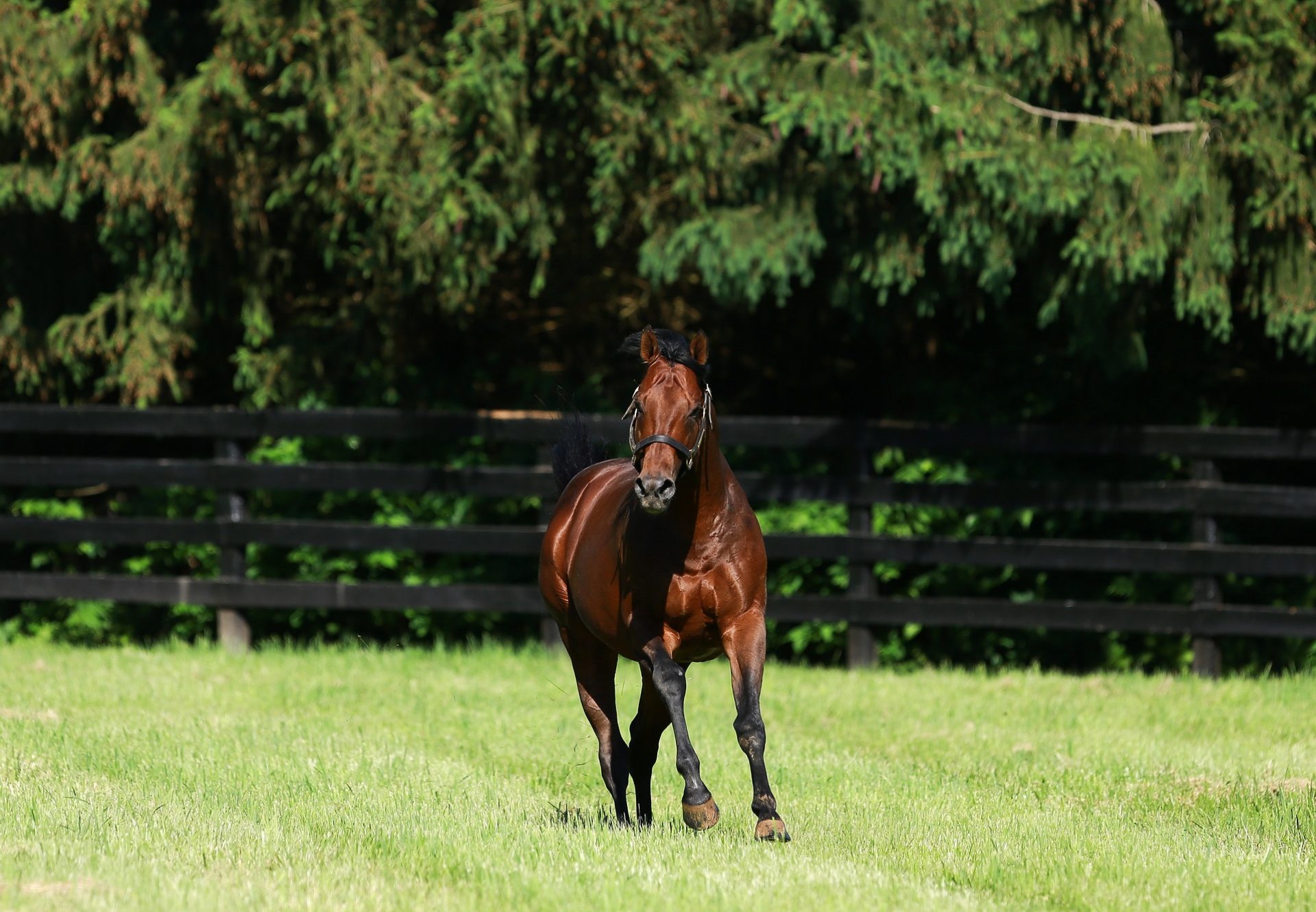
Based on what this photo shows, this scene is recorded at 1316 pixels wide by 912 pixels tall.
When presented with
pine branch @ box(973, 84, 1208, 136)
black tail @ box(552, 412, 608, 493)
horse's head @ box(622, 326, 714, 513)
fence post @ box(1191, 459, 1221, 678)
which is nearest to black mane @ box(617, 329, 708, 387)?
horse's head @ box(622, 326, 714, 513)

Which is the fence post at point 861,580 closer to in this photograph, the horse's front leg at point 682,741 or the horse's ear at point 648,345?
the horse's front leg at point 682,741

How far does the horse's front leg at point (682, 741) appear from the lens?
536 cm

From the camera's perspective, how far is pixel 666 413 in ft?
17.1

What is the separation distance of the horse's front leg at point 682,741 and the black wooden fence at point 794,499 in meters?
5.00

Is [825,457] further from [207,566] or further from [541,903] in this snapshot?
[541,903]

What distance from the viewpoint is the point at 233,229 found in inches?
435

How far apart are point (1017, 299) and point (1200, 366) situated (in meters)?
1.36

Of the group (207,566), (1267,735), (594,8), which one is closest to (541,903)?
(1267,735)

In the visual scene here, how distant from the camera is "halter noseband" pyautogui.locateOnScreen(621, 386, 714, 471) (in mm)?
5125

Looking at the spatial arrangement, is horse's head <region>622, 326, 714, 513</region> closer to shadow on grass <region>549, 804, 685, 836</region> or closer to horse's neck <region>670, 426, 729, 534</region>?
horse's neck <region>670, 426, 729, 534</region>

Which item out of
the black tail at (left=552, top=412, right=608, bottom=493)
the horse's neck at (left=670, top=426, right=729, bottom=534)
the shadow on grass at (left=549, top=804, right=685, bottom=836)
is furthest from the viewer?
the black tail at (left=552, top=412, right=608, bottom=493)

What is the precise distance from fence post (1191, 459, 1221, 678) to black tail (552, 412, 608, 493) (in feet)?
15.7

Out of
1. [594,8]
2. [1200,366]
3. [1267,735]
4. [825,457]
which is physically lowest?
[1267,735]

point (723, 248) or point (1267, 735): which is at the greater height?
point (723, 248)
